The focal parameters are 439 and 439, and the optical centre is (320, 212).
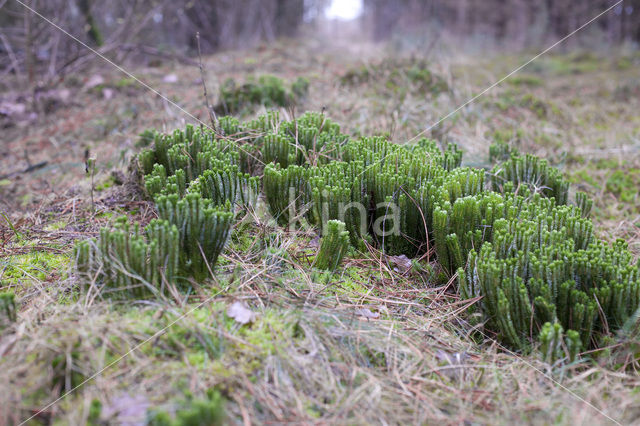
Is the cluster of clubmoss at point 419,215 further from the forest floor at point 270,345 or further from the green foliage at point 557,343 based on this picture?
the forest floor at point 270,345

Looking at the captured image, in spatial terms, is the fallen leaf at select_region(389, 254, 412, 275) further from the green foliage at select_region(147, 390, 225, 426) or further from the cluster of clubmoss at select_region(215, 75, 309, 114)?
the cluster of clubmoss at select_region(215, 75, 309, 114)

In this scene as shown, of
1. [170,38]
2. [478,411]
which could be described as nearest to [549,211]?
[478,411]

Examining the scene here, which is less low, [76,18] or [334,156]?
[76,18]

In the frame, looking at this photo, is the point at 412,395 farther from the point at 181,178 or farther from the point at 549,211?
the point at 181,178

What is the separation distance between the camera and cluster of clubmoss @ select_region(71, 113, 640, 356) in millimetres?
2166

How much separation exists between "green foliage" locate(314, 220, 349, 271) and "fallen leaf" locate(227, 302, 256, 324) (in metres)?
0.61

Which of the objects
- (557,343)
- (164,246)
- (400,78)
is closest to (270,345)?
(164,246)

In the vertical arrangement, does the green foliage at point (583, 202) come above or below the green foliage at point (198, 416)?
above

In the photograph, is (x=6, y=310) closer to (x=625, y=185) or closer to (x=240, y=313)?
(x=240, y=313)

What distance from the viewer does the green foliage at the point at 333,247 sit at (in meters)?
2.51

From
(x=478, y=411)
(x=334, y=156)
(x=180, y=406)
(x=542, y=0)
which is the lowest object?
(x=478, y=411)

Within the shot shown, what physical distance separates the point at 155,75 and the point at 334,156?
581 centimetres

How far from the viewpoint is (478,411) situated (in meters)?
1.86

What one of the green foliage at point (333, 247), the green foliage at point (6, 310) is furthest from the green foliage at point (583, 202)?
the green foliage at point (6, 310)
